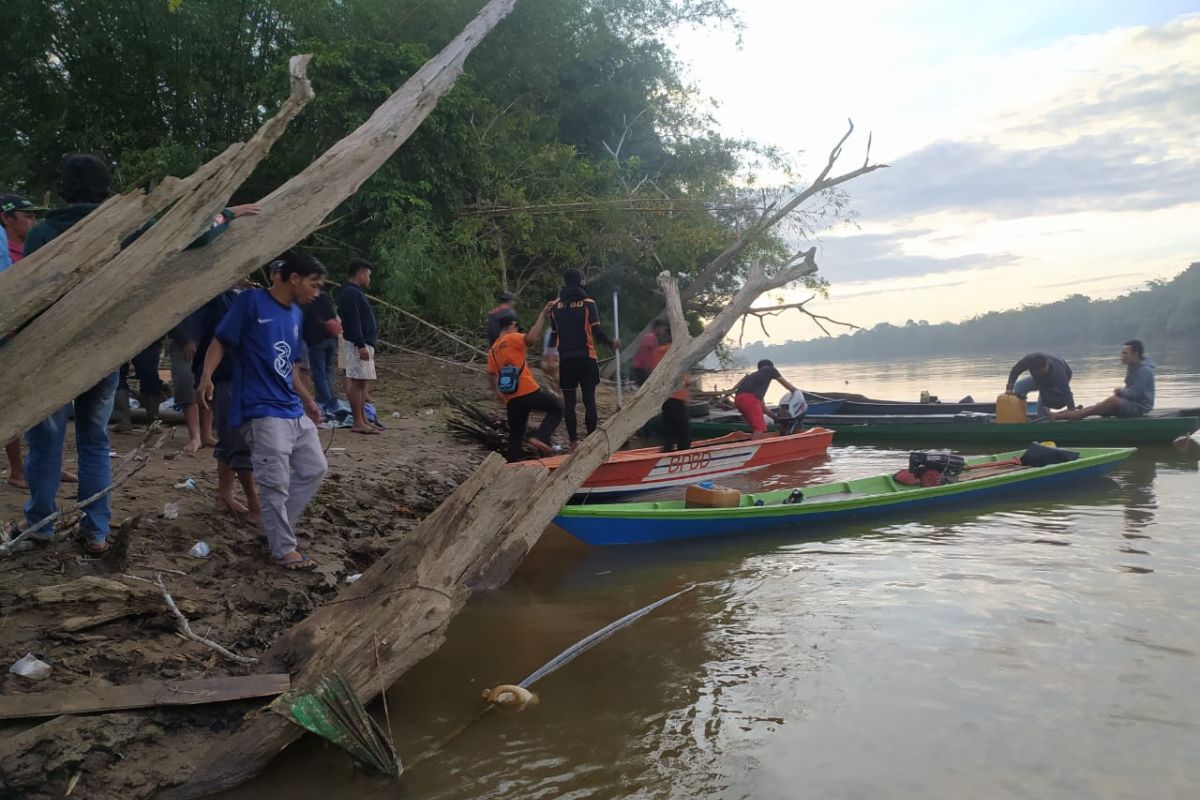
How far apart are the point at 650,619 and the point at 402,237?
29.4 feet

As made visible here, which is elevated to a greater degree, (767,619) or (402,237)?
(402,237)

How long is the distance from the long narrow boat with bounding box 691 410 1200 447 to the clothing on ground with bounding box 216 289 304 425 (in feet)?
32.6

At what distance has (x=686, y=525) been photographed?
270 inches

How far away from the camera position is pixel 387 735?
11.1ft

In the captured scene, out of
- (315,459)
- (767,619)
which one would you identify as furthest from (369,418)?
(767,619)

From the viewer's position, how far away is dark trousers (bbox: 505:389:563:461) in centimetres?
794

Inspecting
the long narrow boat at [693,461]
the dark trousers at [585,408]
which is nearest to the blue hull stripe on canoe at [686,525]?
the long narrow boat at [693,461]

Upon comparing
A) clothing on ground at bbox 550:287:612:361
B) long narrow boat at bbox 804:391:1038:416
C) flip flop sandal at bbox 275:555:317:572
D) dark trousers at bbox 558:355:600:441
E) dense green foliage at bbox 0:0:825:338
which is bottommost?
flip flop sandal at bbox 275:555:317:572

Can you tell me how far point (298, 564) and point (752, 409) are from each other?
8.65 metres

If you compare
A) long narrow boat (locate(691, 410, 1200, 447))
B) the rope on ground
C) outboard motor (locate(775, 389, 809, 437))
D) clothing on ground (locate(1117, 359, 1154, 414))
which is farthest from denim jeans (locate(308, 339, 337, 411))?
clothing on ground (locate(1117, 359, 1154, 414))

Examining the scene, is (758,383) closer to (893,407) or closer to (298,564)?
(893,407)

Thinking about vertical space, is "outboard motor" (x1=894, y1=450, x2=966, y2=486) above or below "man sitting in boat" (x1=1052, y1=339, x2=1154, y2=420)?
below

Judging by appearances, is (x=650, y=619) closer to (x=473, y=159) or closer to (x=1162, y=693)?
(x=1162, y=693)

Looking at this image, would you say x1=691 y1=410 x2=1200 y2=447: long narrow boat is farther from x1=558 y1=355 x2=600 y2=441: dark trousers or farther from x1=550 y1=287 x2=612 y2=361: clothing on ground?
x1=550 y1=287 x2=612 y2=361: clothing on ground
